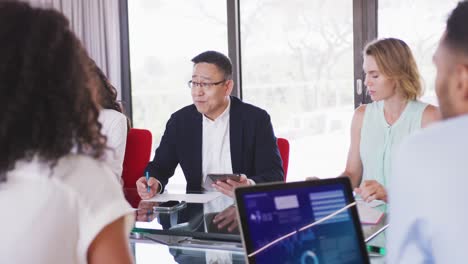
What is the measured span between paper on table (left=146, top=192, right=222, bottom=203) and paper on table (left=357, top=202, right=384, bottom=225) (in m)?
0.67

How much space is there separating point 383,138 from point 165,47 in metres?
3.14

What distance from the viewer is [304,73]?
4852 mm

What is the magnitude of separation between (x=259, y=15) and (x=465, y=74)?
4033mm

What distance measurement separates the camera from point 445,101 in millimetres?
1036

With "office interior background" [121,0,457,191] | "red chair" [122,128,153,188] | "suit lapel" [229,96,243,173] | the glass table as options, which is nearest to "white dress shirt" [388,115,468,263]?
the glass table

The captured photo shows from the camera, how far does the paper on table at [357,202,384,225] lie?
1.88 m

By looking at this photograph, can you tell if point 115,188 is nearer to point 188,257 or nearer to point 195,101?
point 188,257

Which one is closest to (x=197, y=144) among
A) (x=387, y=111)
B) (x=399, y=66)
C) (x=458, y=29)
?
(x=387, y=111)

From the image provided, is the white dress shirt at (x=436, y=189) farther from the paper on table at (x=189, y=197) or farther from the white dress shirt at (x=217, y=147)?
the white dress shirt at (x=217, y=147)

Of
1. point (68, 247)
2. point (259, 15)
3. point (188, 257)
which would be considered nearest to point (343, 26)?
point (259, 15)

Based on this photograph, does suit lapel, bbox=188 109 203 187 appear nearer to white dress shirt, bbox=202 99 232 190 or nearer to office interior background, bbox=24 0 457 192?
white dress shirt, bbox=202 99 232 190

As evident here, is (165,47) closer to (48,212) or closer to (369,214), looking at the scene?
(369,214)

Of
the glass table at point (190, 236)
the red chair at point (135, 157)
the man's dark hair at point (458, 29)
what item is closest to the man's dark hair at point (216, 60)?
the red chair at point (135, 157)

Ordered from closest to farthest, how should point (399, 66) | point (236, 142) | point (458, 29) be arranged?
point (458, 29)
point (399, 66)
point (236, 142)
